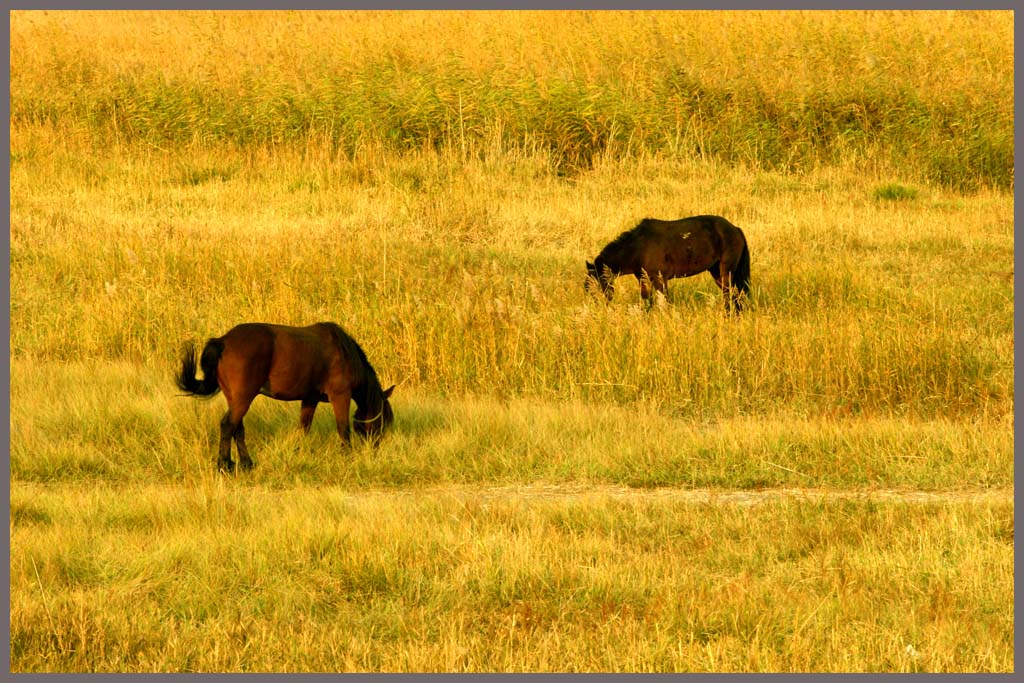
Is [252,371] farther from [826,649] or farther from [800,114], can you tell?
[800,114]

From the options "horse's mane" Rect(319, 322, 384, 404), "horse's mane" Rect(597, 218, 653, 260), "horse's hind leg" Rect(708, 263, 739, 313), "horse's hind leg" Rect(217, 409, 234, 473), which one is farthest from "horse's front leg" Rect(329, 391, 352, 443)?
"horse's hind leg" Rect(708, 263, 739, 313)

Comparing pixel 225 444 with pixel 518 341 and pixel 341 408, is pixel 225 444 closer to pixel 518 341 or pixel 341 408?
pixel 341 408

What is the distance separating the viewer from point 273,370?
26.7 ft

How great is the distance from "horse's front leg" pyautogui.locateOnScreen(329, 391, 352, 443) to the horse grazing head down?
0.75 ft

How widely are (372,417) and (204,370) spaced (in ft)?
3.86

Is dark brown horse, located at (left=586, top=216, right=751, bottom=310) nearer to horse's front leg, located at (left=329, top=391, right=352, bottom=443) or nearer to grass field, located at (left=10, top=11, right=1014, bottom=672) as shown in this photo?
grass field, located at (left=10, top=11, right=1014, bottom=672)

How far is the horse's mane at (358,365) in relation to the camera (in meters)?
8.43

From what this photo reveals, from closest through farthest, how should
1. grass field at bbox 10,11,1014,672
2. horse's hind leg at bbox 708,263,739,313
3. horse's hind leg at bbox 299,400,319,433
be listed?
grass field at bbox 10,11,1014,672 < horse's hind leg at bbox 299,400,319,433 < horse's hind leg at bbox 708,263,739,313

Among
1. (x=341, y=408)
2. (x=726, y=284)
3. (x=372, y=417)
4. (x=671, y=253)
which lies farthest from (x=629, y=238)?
(x=341, y=408)

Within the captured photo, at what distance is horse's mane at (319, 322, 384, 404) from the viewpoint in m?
8.43

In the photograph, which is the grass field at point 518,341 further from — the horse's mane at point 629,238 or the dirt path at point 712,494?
the horse's mane at point 629,238

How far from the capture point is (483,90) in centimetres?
2005

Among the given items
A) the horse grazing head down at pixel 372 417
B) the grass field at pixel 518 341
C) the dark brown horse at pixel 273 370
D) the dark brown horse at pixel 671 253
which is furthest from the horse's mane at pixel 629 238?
the dark brown horse at pixel 273 370

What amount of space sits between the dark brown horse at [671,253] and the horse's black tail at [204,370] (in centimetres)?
501
